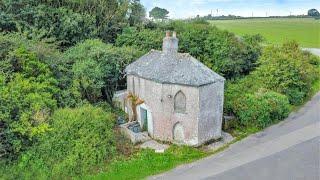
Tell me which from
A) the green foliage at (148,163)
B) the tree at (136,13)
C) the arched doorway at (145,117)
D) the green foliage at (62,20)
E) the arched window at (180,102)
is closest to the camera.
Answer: the green foliage at (148,163)

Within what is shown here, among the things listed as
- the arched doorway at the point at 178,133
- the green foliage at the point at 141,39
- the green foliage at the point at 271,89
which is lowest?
the arched doorway at the point at 178,133

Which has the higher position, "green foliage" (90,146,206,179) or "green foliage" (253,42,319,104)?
"green foliage" (253,42,319,104)

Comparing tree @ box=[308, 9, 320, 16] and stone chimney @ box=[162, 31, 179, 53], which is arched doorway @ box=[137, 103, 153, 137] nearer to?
stone chimney @ box=[162, 31, 179, 53]

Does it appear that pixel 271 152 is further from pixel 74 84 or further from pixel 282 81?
pixel 74 84

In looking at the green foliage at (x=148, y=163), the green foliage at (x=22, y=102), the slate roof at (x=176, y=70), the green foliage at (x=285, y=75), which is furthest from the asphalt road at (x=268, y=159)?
the green foliage at (x=22, y=102)

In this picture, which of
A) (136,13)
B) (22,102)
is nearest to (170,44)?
(22,102)

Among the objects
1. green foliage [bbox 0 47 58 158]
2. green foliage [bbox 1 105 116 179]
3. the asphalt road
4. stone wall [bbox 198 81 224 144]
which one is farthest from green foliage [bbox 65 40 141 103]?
the asphalt road

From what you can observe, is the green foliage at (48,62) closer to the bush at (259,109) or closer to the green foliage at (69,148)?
the green foliage at (69,148)

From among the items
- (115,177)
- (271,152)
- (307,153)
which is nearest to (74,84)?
(115,177)
